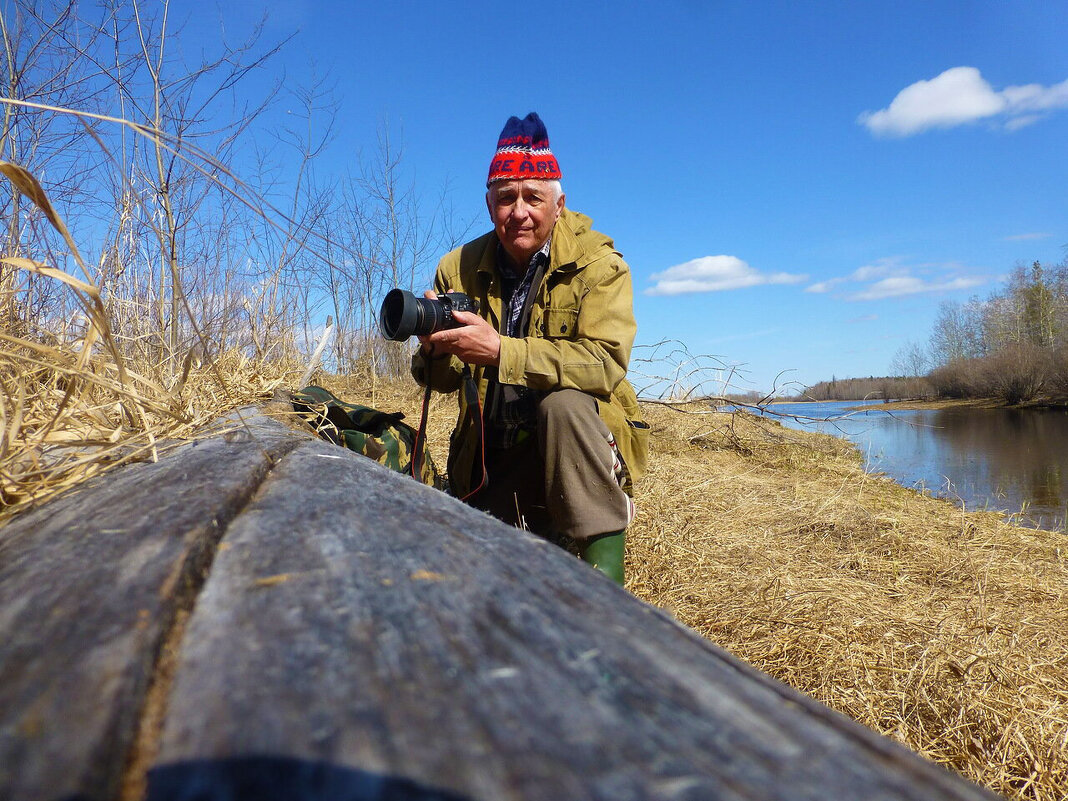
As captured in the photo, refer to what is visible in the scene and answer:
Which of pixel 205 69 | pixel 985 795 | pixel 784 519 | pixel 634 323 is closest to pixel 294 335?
pixel 205 69

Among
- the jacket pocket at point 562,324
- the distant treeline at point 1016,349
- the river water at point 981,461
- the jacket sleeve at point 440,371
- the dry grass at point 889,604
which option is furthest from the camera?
the distant treeline at point 1016,349

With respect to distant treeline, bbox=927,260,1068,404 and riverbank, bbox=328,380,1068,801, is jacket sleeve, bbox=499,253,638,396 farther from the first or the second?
distant treeline, bbox=927,260,1068,404

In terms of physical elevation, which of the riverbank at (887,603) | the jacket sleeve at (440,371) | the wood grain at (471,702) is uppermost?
the jacket sleeve at (440,371)

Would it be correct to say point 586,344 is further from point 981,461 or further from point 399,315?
point 981,461

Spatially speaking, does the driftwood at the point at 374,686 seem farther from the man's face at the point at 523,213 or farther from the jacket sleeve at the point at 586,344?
the man's face at the point at 523,213

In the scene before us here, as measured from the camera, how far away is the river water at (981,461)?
5121 mm

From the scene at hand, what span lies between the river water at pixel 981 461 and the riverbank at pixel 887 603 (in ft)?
2.92

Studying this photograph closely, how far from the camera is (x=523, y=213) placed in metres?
2.53

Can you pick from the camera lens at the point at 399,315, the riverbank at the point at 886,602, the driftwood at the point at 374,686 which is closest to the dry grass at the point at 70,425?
the riverbank at the point at 886,602

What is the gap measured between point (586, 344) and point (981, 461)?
363 inches

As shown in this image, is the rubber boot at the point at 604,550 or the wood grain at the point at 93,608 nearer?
the wood grain at the point at 93,608

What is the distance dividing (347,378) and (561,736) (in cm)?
668

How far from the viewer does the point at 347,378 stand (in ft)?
21.9

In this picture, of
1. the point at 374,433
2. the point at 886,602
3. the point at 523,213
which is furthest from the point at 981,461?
the point at 374,433
